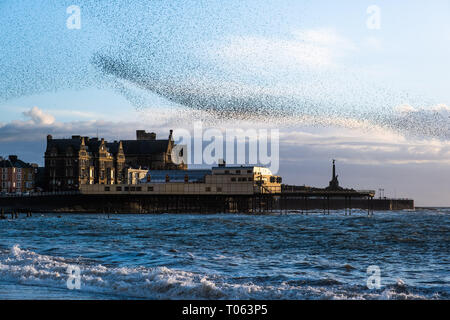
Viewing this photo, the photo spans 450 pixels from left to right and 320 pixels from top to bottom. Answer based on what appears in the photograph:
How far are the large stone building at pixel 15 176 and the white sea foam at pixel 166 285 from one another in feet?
442

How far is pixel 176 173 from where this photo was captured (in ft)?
495

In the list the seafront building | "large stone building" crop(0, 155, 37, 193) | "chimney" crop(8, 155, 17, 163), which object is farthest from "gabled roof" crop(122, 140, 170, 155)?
the seafront building

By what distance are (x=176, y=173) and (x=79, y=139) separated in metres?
26.8

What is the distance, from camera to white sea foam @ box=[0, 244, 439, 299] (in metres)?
22.1

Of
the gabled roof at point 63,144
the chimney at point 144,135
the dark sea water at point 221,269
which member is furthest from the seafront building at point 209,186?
the dark sea water at point 221,269

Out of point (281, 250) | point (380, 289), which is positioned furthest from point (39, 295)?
point (281, 250)

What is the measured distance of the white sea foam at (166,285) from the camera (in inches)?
869

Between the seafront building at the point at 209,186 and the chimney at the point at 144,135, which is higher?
the chimney at the point at 144,135

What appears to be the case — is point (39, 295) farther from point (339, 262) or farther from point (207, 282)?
point (339, 262)

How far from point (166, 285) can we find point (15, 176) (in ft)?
470

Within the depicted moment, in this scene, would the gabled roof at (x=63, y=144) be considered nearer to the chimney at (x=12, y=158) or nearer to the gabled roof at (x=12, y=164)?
the gabled roof at (x=12, y=164)

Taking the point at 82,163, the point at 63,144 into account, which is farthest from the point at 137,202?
the point at 63,144

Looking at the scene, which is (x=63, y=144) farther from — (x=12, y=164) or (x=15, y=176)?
(x=15, y=176)

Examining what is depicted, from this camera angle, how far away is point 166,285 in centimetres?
2338
